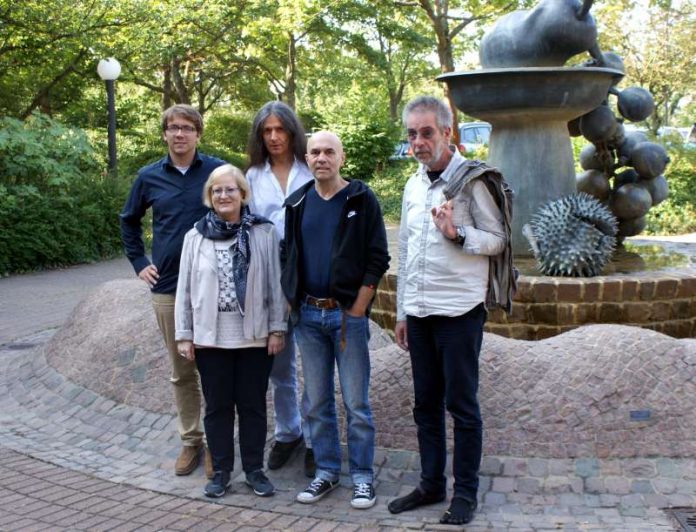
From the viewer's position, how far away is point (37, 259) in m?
13.7

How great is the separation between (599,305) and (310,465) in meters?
2.94

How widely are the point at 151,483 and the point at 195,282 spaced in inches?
47.8

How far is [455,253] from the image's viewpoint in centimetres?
384

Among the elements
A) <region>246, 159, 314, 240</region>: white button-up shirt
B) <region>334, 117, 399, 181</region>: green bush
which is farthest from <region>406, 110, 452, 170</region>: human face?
<region>334, 117, 399, 181</region>: green bush

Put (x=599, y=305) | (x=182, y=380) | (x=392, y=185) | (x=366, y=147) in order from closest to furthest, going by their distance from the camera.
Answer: (x=182, y=380) < (x=599, y=305) < (x=392, y=185) < (x=366, y=147)

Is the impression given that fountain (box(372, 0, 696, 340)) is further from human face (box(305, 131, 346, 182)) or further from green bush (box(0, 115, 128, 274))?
green bush (box(0, 115, 128, 274))

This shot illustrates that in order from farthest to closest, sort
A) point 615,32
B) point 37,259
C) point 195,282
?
1. point 615,32
2. point 37,259
3. point 195,282

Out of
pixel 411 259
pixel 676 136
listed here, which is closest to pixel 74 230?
pixel 411 259

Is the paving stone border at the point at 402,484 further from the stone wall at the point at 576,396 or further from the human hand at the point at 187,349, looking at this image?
the human hand at the point at 187,349

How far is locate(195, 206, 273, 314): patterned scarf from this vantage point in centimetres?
421

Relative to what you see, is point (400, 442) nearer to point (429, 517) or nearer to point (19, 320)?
point (429, 517)

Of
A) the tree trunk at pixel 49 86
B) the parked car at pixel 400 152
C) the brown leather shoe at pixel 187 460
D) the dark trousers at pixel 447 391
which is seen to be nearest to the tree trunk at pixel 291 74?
the parked car at pixel 400 152

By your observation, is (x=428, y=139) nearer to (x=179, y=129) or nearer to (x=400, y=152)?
(x=179, y=129)

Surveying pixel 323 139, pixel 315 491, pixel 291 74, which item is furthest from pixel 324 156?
pixel 291 74
